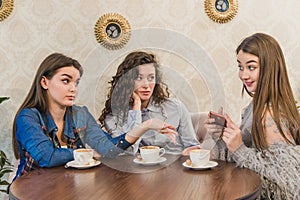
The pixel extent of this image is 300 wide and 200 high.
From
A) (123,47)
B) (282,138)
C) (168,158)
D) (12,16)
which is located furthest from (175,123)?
(12,16)

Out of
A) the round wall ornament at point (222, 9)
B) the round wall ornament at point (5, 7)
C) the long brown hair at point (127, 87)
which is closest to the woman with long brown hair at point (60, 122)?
the long brown hair at point (127, 87)

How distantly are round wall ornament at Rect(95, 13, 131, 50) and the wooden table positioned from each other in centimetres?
142

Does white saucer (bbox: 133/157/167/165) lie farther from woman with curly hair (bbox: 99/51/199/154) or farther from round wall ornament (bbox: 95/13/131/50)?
round wall ornament (bbox: 95/13/131/50)

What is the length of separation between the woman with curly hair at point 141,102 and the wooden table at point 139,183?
1.02 ft

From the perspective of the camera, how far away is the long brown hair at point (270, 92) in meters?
1.70

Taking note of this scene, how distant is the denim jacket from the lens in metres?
1.80

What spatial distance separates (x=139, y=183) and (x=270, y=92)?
0.75 metres

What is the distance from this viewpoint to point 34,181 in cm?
152

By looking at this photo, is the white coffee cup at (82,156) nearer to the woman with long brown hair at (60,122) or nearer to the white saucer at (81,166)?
the white saucer at (81,166)

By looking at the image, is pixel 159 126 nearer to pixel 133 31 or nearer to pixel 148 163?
pixel 148 163

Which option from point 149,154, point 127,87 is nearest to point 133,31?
point 127,87

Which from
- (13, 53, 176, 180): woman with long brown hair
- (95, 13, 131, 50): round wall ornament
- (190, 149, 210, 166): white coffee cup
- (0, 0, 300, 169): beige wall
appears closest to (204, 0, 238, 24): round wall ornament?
(0, 0, 300, 169): beige wall

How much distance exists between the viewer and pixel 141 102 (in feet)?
6.66

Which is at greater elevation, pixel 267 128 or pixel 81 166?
pixel 267 128
